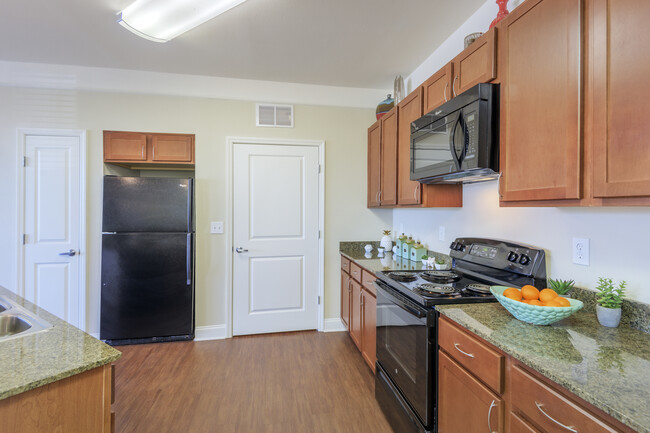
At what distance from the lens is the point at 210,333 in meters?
3.01

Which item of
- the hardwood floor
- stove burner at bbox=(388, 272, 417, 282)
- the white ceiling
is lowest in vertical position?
the hardwood floor

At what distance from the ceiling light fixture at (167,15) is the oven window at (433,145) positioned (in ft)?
4.55

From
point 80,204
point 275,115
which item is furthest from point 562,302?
point 80,204

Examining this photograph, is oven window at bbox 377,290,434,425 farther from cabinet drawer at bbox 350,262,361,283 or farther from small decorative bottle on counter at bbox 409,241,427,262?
small decorative bottle on counter at bbox 409,241,427,262

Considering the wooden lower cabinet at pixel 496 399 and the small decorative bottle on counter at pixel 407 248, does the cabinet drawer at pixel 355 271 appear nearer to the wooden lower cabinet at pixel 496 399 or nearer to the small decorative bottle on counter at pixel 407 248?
the small decorative bottle on counter at pixel 407 248

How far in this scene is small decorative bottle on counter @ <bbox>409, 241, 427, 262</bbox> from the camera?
2.56 m

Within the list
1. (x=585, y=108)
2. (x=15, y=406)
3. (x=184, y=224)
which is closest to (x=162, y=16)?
(x=184, y=224)

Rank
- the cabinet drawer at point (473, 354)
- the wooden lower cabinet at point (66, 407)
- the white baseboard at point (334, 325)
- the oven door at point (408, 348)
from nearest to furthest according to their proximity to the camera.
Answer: the wooden lower cabinet at point (66, 407) → the cabinet drawer at point (473, 354) → the oven door at point (408, 348) → the white baseboard at point (334, 325)

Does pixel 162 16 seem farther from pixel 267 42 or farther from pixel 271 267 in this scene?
pixel 271 267

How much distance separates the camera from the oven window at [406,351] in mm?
1399

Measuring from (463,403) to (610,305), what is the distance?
2.22 ft

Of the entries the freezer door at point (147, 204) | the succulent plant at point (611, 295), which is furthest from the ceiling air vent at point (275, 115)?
the succulent plant at point (611, 295)

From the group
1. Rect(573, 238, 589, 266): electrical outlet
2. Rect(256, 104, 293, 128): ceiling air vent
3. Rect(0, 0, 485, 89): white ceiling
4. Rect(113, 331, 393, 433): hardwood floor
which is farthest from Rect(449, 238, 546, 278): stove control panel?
Rect(256, 104, 293, 128): ceiling air vent

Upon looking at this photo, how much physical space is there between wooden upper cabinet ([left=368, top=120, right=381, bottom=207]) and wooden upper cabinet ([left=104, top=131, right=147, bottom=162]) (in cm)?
229
